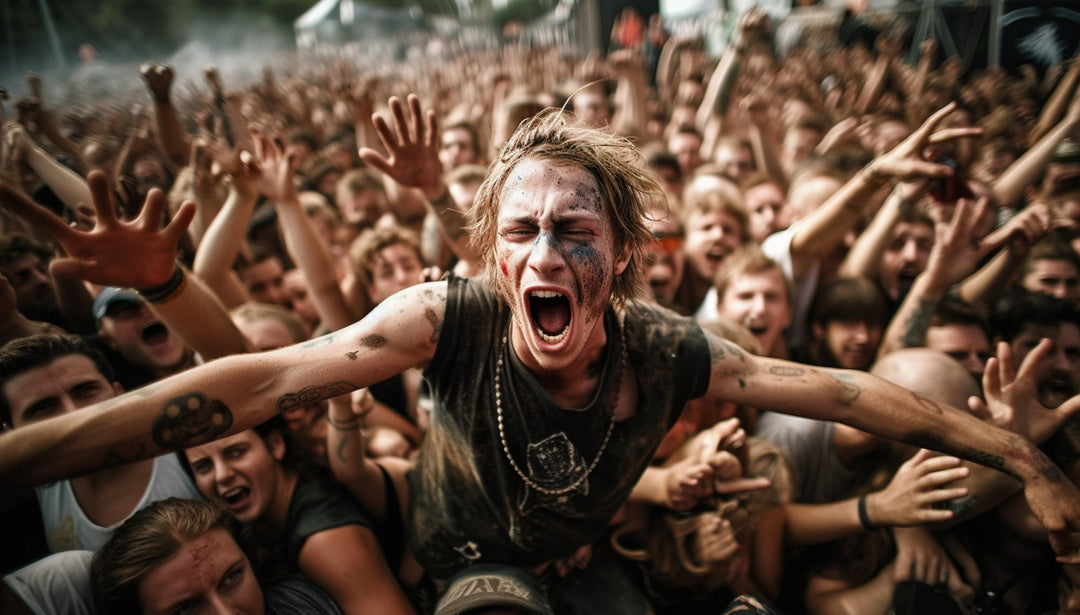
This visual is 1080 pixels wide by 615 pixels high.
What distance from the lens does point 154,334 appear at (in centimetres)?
258

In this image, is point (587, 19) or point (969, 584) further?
point (587, 19)

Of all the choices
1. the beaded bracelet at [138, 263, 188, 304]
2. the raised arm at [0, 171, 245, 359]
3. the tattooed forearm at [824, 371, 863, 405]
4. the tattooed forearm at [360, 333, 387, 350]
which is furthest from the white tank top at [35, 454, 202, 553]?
the tattooed forearm at [824, 371, 863, 405]

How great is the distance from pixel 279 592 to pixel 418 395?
4.13 ft

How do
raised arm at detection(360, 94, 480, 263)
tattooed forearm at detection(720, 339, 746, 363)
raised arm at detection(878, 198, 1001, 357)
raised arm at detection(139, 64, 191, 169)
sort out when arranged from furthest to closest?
raised arm at detection(139, 64, 191, 169) < raised arm at detection(878, 198, 1001, 357) < raised arm at detection(360, 94, 480, 263) < tattooed forearm at detection(720, 339, 746, 363)

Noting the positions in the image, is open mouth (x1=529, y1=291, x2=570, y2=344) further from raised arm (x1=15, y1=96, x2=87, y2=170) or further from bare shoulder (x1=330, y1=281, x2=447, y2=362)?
raised arm (x1=15, y1=96, x2=87, y2=170)

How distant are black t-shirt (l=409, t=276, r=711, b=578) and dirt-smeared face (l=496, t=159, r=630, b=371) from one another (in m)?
0.13

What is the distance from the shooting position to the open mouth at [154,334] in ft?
8.38

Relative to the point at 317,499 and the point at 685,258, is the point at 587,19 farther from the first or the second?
the point at 317,499

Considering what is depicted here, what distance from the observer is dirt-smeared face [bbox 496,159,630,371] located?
5.03 ft

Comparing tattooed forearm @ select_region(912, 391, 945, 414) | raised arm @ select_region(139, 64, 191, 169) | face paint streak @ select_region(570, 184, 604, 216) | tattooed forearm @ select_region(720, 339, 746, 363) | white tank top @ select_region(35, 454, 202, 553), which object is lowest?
white tank top @ select_region(35, 454, 202, 553)

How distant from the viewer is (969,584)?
2.14 m

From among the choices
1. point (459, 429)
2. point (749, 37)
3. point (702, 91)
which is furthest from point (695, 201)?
point (702, 91)

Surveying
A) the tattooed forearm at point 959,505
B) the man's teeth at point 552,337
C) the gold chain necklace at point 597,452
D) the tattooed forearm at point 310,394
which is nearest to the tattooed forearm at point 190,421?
the tattooed forearm at point 310,394

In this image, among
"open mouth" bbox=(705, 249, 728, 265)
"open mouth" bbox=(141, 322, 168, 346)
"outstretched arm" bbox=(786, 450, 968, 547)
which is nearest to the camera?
"outstretched arm" bbox=(786, 450, 968, 547)
